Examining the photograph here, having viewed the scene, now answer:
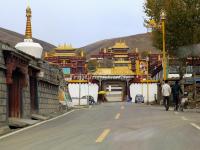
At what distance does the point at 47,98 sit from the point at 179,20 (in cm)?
1394

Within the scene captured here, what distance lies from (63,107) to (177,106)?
846 cm

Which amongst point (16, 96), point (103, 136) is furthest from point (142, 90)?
point (103, 136)

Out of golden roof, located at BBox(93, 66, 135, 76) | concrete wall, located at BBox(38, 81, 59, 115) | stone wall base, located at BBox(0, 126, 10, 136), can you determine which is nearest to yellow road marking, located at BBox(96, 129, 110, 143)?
stone wall base, located at BBox(0, 126, 10, 136)

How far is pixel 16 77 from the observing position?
21047mm

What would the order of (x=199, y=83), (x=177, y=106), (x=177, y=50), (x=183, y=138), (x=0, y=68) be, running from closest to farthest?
(x=183, y=138) < (x=0, y=68) < (x=177, y=106) < (x=177, y=50) < (x=199, y=83)

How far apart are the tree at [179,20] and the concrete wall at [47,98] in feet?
37.6

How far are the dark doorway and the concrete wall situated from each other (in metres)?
3.49

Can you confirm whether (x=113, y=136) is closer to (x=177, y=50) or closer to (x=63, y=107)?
(x=63, y=107)

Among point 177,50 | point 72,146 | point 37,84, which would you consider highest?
point 177,50

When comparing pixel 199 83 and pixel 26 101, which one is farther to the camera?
pixel 199 83

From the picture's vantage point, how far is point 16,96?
20.5 metres

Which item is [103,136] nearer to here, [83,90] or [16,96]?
[16,96]

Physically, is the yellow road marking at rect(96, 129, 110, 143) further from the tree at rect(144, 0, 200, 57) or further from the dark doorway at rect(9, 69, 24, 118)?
the tree at rect(144, 0, 200, 57)

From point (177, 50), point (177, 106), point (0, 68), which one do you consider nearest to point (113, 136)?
point (0, 68)
